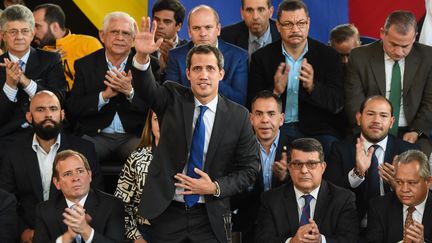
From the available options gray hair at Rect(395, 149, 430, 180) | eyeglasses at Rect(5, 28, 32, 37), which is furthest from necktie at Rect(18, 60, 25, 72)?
gray hair at Rect(395, 149, 430, 180)

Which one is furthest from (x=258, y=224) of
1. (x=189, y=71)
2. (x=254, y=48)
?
(x=254, y=48)

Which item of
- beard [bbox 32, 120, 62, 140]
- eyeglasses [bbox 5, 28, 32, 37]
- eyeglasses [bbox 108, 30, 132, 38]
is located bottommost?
beard [bbox 32, 120, 62, 140]

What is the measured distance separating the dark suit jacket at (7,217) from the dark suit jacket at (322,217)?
154cm

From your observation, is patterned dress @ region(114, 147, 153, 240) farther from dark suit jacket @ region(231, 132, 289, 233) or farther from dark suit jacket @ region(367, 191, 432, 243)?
dark suit jacket @ region(367, 191, 432, 243)

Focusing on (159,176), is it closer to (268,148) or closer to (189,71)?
(189,71)

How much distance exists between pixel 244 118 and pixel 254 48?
6.56 ft

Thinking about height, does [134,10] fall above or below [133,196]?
above

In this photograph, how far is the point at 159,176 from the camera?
5.55 meters

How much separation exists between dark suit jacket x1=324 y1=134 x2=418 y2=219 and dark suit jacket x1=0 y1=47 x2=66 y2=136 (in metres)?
2.03

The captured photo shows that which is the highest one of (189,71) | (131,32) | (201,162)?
(131,32)

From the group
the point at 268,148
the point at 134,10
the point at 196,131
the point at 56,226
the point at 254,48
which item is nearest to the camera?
the point at 196,131

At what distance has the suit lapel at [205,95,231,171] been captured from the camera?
5535 millimetres

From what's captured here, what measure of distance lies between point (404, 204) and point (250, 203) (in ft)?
3.60

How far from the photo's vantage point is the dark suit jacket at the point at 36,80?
712 cm
